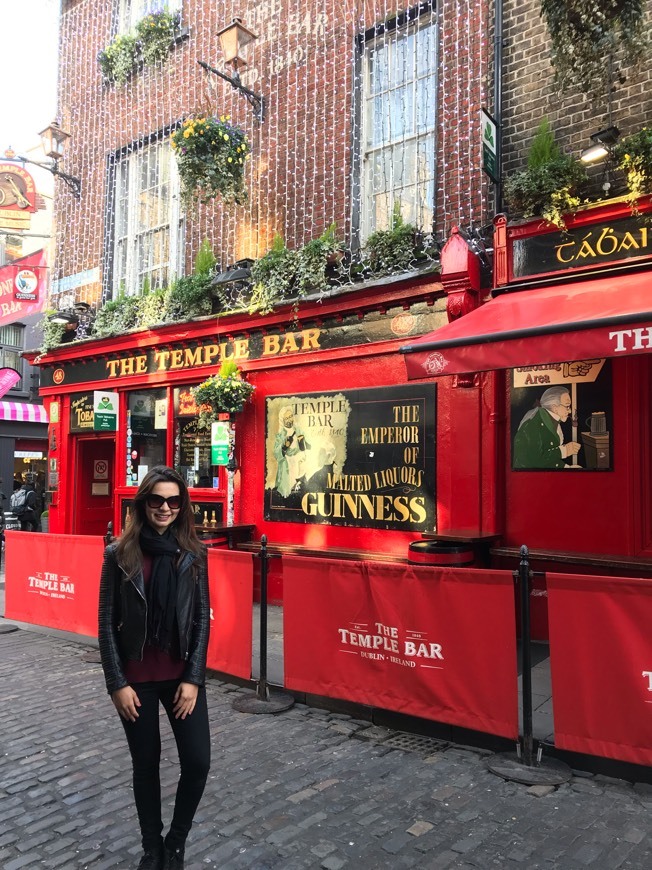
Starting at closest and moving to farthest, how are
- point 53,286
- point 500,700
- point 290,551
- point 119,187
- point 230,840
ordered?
1. point 230,840
2. point 500,700
3. point 290,551
4. point 119,187
5. point 53,286

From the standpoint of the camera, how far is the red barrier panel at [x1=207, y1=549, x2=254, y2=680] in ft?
18.8

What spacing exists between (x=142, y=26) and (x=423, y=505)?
9.98 meters

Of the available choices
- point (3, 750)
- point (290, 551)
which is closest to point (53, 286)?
point (290, 551)

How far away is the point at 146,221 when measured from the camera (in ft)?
41.0

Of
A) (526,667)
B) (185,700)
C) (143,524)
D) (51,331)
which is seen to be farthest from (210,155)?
(185,700)

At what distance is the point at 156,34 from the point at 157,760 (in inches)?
491

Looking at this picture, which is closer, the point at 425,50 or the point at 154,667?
the point at 154,667

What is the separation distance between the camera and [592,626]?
13.4 ft

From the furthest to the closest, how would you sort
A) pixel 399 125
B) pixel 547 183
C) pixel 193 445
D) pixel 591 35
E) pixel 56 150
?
pixel 56 150
pixel 193 445
pixel 399 125
pixel 547 183
pixel 591 35

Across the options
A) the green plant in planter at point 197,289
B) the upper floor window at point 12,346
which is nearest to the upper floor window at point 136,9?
the green plant in planter at point 197,289

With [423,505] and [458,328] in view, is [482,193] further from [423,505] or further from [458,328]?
[423,505]

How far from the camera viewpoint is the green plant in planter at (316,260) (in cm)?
916

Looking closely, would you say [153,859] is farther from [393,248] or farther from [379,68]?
[379,68]

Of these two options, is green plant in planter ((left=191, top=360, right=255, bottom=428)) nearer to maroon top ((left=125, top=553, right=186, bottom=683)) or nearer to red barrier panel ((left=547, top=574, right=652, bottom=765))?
red barrier panel ((left=547, top=574, right=652, bottom=765))
